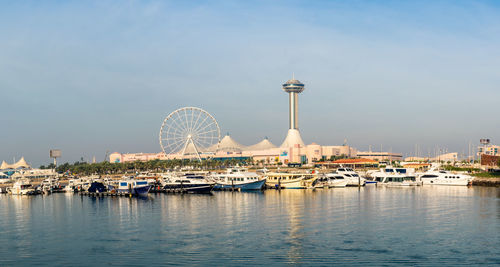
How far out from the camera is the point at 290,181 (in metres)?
97.1

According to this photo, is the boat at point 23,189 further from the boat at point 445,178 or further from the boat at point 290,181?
the boat at point 445,178

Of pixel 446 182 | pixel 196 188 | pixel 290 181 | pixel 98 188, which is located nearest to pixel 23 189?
pixel 98 188

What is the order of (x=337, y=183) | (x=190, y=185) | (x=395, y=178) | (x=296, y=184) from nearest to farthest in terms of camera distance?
1. (x=190, y=185)
2. (x=296, y=184)
3. (x=337, y=183)
4. (x=395, y=178)

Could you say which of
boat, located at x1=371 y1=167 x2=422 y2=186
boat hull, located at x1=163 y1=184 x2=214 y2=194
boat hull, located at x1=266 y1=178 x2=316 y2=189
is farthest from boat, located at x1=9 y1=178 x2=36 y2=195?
boat, located at x1=371 y1=167 x2=422 y2=186

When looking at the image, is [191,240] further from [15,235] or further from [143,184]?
[143,184]

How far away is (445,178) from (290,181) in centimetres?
3409

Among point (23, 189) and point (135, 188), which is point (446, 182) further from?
point (23, 189)

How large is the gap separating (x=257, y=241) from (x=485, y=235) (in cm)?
1889

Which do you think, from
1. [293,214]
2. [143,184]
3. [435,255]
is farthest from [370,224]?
[143,184]

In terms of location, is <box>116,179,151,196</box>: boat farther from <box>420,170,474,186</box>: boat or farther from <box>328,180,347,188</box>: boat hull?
<box>420,170,474,186</box>: boat

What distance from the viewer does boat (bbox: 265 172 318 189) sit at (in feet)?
318

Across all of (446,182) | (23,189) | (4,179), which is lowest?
(446,182)

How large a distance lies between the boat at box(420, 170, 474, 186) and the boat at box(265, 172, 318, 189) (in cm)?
2591

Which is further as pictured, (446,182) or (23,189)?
(446,182)
